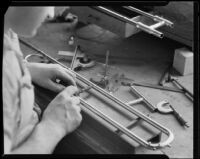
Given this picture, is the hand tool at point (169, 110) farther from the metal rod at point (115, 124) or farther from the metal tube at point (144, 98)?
Result: the metal rod at point (115, 124)

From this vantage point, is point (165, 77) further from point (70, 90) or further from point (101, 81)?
point (70, 90)

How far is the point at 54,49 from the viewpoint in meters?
1.20

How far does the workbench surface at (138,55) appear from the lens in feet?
3.67

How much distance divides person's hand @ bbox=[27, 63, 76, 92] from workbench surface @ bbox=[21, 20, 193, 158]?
0.25 ft

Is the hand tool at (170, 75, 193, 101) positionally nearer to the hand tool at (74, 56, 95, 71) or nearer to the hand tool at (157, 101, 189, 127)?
the hand tool at (157, 101, 189, 127)

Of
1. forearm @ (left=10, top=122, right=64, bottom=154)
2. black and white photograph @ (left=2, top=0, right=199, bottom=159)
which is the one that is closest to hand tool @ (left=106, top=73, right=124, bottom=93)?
black and white photograph @ (left=2, top=0, right=199, bottom=159)

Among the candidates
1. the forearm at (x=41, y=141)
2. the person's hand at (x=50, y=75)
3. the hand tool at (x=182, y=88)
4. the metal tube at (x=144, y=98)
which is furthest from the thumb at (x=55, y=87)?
the hand tool at (x=182, y=88)

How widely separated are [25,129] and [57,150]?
0.11 m

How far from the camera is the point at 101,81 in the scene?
115cm

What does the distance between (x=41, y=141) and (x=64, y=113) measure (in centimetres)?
10

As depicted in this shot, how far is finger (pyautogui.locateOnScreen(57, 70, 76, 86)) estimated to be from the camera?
1.08 meters

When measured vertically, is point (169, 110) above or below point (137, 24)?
below

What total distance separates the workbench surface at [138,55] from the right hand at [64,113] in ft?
0.41

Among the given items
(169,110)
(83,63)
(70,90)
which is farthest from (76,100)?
(169,110)
